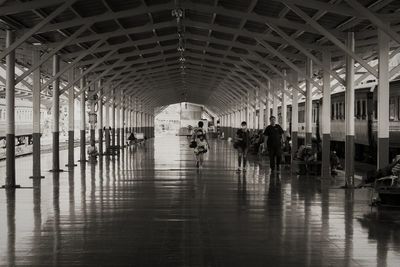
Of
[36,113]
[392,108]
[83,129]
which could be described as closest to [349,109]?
[392,108]

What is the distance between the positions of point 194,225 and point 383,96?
6.51 meters

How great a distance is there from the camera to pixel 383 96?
14492mm

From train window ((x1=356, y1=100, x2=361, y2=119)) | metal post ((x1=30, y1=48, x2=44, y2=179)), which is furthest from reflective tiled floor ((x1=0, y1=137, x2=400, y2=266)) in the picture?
train window ((x1=356, y1=100, x2=361, y2=119))

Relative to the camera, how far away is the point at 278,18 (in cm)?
1756

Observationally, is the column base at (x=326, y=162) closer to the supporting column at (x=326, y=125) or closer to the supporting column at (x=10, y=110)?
the supporting column at (x=326, y=125)

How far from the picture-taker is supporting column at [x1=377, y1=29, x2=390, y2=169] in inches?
566

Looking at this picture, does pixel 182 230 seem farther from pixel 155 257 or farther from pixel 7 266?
pixel 7 266

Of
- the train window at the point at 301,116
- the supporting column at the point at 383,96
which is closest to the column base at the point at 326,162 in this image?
the supporting column at the point at 383,96

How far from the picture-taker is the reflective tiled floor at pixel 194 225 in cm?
756

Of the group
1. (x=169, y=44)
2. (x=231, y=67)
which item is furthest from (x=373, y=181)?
(x=231, y=67)

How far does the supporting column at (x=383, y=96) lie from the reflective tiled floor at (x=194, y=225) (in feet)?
Result: 3.23

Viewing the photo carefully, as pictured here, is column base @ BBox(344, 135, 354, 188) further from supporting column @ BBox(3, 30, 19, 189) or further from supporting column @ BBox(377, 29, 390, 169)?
supporting column @ BBox(3, 30, 19, 189)

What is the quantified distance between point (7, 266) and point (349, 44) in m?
12.0

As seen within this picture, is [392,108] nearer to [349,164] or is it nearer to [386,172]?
[349,164]
